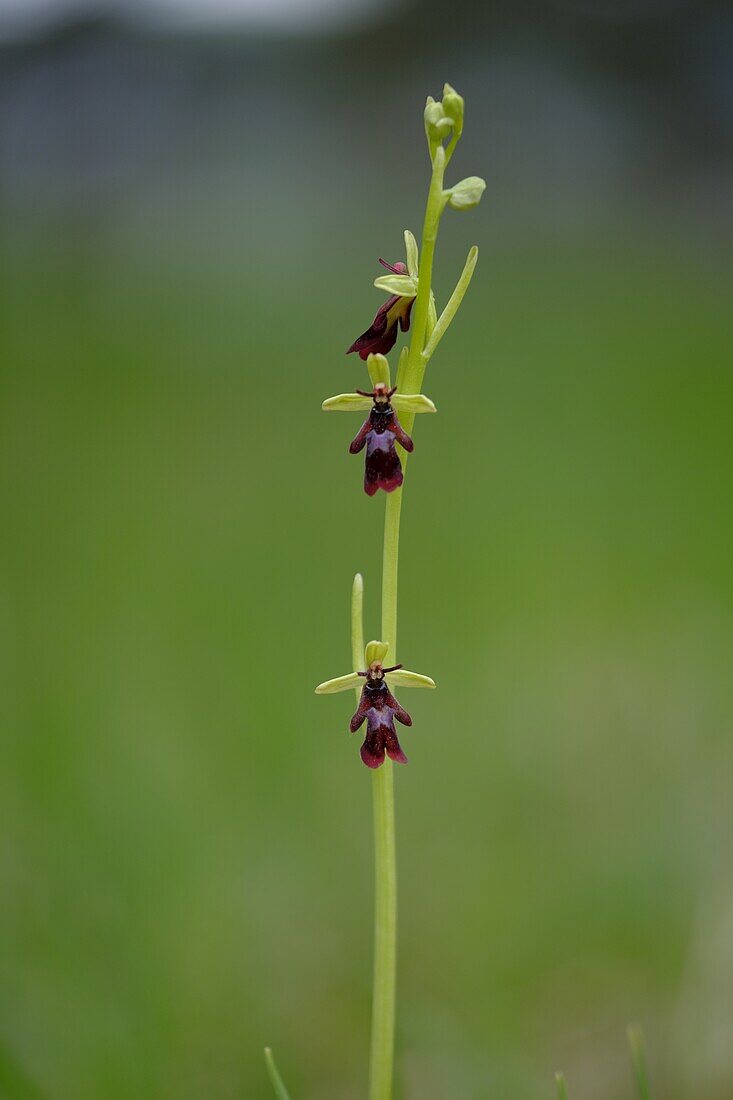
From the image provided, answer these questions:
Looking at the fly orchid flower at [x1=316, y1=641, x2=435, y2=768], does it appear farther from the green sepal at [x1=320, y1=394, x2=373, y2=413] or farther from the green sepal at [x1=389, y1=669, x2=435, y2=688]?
the green sepal at [x1=320, y1=394, x2=373, y2=413]

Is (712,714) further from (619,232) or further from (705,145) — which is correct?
(705,145)

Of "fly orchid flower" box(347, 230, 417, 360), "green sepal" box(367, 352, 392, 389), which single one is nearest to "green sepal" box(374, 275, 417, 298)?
"fly orchid flower" box(347, 230, 417, 360)

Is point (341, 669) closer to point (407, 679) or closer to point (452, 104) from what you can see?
point (407, 679)

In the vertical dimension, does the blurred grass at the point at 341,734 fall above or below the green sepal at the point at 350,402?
below

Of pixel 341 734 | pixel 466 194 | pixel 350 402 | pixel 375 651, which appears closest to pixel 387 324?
pixel 350 402

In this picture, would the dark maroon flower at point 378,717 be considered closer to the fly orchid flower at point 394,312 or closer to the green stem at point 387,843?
the green stem at point 387,843

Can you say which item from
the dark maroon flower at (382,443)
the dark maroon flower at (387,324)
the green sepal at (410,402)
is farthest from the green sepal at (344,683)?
the dark maroon flower at (387,324)
